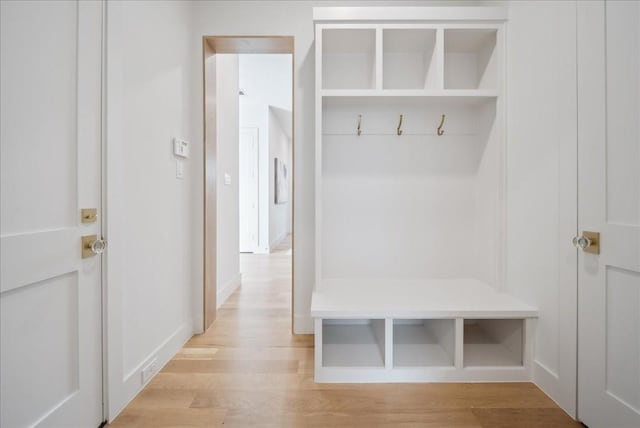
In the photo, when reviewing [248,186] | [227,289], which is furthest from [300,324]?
[248,186]

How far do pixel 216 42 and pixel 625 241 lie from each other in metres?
2.60

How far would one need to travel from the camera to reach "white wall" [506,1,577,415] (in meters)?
1.44

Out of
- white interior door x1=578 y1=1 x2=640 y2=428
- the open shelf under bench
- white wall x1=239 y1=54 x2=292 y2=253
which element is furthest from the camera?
white wall x1=239 y1=54 x2=292 y2=253

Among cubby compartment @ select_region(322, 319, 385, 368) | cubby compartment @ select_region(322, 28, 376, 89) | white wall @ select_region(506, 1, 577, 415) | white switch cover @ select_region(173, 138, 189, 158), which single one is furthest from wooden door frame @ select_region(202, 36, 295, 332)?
white wall @ select_region(506, 1, 577, 415)

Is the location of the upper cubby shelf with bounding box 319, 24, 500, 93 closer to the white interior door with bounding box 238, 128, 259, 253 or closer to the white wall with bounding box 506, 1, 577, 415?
the white wall with bounding box 506, 1, 577, 415

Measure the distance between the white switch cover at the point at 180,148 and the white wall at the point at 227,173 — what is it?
28.2 inches

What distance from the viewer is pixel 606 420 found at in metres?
1.27

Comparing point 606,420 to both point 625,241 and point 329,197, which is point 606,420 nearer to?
point 625,241

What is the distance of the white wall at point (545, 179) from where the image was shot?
4.72ft

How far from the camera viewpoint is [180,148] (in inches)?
81.6

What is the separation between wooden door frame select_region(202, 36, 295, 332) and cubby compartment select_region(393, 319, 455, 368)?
0.80 m

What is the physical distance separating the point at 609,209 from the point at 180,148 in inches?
87.8

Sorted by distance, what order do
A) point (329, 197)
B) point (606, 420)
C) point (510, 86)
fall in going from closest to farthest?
point (606, 420) < point (510, 86) < point (329, 197)

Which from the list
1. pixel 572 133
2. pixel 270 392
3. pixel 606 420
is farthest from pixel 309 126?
pixel 606 420
